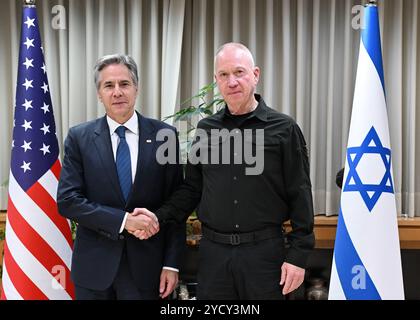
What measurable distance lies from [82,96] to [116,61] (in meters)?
1.71

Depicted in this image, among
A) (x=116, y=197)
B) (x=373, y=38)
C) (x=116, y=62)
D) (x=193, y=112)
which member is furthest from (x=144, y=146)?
(x=373, y=38)

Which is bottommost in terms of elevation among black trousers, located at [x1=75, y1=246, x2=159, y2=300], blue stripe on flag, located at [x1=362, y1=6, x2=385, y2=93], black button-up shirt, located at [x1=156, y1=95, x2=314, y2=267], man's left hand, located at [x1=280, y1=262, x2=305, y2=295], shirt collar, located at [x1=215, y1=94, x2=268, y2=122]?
black trousers, located at [x1=75, y1=246, x2=159, y2=300]

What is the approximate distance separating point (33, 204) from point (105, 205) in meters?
0.70

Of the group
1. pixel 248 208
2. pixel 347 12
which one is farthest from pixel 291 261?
pixel 347 12

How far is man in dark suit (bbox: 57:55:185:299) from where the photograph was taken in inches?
80.1

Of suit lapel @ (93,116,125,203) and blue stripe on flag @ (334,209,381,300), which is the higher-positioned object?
suit lapel @ (93,116,125,203)

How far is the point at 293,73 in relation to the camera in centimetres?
367

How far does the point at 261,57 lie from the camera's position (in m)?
3.65

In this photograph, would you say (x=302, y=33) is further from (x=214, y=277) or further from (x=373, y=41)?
(x=214, y=277)

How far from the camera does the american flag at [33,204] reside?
100 inches

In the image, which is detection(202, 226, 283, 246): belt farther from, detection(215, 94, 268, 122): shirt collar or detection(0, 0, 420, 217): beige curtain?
detection(0, 0, 420, 217): beige curtain

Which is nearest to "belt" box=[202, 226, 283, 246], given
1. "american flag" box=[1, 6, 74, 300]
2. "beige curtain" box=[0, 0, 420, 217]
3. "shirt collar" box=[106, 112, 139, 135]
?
"shirt collar" box=[106, 112, 139, 135]

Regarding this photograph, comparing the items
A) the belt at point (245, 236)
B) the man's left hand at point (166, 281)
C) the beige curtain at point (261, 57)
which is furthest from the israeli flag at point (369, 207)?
the beige curtain at point (261, 57)
